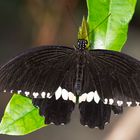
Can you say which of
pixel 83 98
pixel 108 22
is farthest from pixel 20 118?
pixel 108 22

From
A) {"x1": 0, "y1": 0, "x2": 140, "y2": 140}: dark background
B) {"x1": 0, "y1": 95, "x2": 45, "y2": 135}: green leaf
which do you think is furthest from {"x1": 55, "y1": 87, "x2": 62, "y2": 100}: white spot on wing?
{"x1": 0, "y1": 0, "x2": 140, "y2": 140}: dark background

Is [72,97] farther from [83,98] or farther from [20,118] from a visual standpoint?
[20,118]

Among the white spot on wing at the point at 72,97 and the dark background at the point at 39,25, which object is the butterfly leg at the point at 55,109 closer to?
the white spot on wing at the point at 72,97

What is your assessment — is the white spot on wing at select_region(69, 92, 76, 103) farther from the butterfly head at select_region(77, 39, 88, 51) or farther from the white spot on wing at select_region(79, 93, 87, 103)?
the butterfly head at select_region(77, 39, 88, 51)

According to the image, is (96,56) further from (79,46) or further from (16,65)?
(16,65)

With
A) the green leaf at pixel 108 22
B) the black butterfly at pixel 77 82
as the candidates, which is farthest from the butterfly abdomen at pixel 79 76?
the green leaf at pixel 108 22

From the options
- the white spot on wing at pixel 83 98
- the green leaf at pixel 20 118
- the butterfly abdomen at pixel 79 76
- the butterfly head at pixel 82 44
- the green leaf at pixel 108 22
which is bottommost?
the green leaf at pixel 20 118
